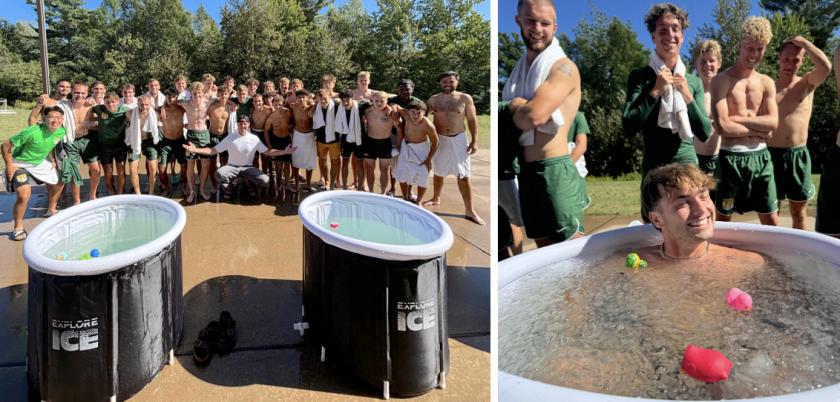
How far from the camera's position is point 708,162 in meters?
2.84

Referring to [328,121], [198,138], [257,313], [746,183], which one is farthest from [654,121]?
[198,138]

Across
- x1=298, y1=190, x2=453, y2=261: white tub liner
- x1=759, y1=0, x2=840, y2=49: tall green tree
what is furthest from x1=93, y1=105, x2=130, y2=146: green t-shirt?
x1=759, y1=0, x2=840, y2=49: tall green tree

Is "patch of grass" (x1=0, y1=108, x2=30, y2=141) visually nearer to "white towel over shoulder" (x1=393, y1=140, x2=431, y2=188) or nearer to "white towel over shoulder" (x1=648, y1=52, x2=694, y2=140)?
"white towel over shoulder" (x1=393, y1=140, x2=431, y2=188)

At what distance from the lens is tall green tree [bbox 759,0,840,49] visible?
14.0 feet

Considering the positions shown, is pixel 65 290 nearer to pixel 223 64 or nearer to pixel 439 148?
pixel 439 148

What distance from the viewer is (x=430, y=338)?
2.06 metres

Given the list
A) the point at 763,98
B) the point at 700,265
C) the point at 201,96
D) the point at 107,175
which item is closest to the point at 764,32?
the point at 763,98

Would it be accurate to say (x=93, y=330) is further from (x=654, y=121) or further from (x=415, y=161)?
(x=415, y=161)

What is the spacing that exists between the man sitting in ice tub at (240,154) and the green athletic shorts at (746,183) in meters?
3.32

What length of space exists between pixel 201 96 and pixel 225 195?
0.98 metres

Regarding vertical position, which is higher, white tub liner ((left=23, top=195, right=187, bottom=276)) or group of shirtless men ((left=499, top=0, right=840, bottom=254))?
group of shirtless men ((left=499, top=0, right=840, bottom=254))

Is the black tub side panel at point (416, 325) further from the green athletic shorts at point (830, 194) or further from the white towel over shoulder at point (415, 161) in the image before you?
the white towel over shoulder at point (415, 161)

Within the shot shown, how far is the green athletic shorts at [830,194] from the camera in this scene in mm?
2863

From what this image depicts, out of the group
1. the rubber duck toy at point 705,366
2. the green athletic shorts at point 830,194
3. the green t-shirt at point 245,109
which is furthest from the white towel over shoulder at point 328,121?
the rubber duck toy at point 705,366
